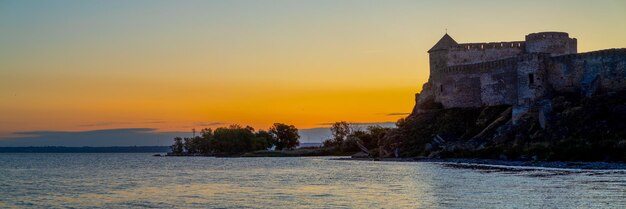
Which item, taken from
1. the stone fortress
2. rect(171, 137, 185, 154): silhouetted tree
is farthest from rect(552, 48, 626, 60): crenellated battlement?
rect(171, 137, 185, 154): silhouetted tree

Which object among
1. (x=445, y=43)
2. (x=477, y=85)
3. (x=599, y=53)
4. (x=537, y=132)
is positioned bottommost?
(x=537, y=132)

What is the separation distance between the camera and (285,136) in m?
154

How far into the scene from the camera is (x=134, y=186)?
5162cm

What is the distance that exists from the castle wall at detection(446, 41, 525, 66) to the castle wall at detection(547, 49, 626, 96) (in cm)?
1632

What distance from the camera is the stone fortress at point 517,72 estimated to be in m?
69.1

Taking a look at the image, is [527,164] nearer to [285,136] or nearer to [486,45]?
[486,45]

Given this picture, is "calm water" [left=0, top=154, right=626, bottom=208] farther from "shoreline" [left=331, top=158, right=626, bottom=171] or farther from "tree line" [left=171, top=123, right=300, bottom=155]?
"tree line" [left=171, top=123, right=300, bottom=155]

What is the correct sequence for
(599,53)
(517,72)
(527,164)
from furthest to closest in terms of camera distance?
(517,72)
(599,53)
(527,164)

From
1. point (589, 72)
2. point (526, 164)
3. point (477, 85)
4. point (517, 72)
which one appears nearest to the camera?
point (526, 164)

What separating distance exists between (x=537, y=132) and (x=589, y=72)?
822 centimetres

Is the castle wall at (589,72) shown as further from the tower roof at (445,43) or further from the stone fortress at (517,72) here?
the tower roof at (445,43)

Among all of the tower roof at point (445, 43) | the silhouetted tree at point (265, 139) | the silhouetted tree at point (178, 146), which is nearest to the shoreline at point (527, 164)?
the tower roof at point (445, 43)

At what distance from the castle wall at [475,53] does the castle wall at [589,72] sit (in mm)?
16323

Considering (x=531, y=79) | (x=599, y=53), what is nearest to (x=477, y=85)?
(x=531, y=79)
